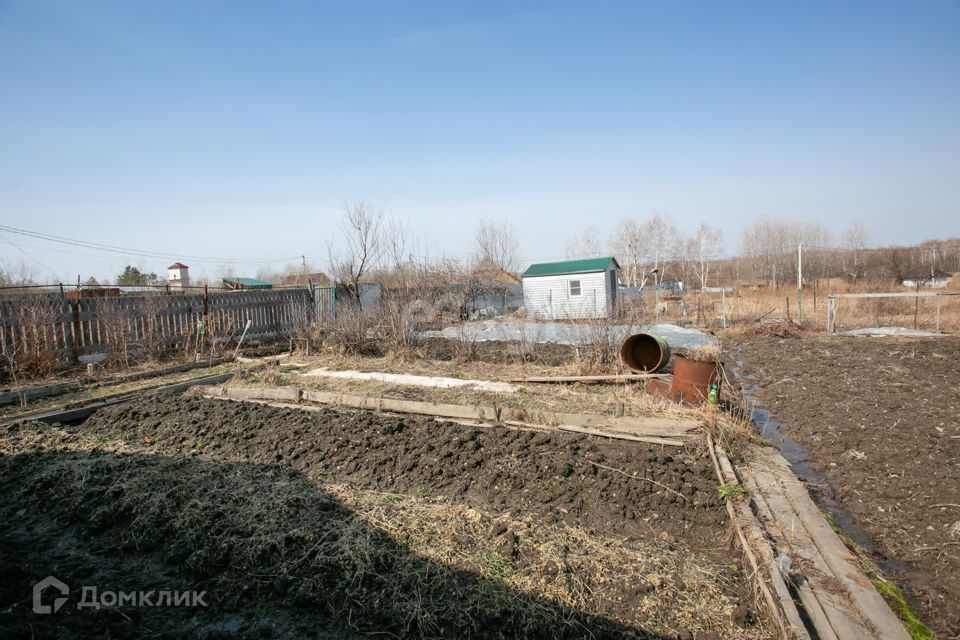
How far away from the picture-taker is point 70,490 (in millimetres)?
4070

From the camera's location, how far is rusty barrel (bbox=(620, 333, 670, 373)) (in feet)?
22.4

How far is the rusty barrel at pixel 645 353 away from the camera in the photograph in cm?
683

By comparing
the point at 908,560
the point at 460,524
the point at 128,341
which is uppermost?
the point at 128,341

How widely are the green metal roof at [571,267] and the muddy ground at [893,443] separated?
13059mm

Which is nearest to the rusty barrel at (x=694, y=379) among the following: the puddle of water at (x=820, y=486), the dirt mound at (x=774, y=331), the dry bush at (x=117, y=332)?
the puddle of water at (x=820, y=486)

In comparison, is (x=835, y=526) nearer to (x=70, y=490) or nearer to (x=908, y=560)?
(x=908, y=560)

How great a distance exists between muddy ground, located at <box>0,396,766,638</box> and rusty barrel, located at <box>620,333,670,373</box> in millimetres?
2737

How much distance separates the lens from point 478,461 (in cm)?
422

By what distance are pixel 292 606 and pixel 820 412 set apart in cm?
634

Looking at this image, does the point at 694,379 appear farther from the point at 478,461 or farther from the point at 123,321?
the point at 123,321

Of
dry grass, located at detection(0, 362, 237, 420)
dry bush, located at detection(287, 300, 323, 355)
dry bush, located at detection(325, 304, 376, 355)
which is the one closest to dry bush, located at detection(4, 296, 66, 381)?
dry grass, located at detection(0, 362, 237, 420)

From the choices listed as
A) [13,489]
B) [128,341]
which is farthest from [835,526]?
[128,341]
